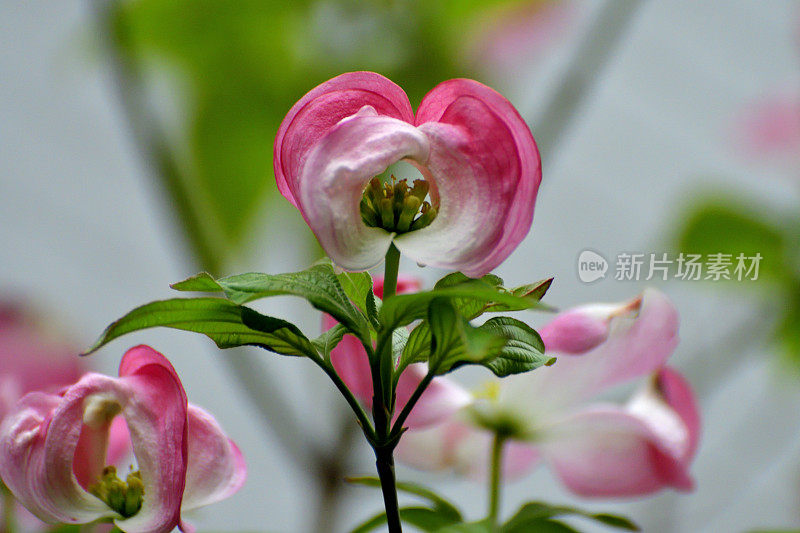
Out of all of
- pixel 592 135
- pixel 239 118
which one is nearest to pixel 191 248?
pixel 239 118

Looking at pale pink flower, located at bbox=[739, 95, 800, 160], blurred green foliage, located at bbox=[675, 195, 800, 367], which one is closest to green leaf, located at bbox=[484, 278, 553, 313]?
blurred green foliage, located at bbox=[675, 195, 800, 367]

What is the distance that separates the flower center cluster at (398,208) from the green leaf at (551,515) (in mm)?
89

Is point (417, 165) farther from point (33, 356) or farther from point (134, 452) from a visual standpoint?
point (33, 356)

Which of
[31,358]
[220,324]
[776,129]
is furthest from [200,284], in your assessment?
[776,129]

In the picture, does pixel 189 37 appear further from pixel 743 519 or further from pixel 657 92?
pixel 743 519

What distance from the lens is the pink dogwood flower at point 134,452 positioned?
0.17 m

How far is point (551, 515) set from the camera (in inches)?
8.6

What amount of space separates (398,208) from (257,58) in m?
0.59

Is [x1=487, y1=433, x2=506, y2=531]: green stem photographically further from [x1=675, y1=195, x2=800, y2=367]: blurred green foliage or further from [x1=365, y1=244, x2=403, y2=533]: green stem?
[x1=675, y1=195, x2=800, y2=367]: blurred green foliage

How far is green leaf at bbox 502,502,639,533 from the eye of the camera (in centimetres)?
22

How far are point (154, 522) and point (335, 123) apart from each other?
3.7 inches

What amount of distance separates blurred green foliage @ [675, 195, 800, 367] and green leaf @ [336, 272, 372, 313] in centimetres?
69

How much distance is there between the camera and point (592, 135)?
5.92 feet

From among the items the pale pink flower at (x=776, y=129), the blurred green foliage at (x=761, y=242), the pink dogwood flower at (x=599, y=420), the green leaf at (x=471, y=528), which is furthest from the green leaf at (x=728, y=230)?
the green leaf at (x=471, y=528)
